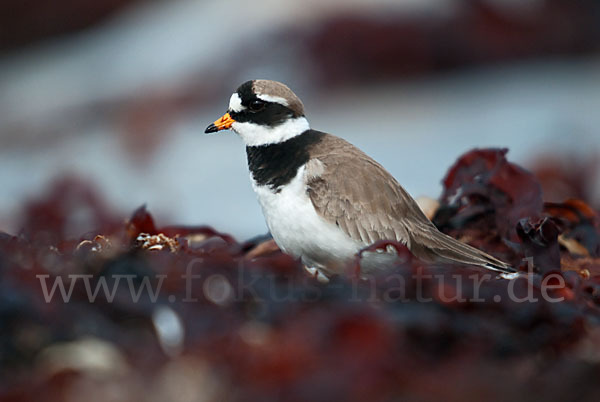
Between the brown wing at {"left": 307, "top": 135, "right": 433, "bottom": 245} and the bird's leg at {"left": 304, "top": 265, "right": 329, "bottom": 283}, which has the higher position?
the brown wing at {"left": 307, "top": 135, "right": 433, "bottom": 245}

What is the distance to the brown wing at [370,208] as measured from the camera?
3.12 m

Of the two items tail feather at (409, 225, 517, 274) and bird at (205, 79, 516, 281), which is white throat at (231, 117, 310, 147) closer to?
bird at (205, 79, 516, 281)

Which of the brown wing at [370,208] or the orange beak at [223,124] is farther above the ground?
the orange beak at [223,124]

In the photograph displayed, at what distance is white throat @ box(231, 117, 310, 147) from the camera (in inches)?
138

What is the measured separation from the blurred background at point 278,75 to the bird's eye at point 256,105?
427cm

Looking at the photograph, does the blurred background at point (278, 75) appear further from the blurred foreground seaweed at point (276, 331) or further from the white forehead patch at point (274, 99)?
the blurred foreground seaweed at point (276, 331)

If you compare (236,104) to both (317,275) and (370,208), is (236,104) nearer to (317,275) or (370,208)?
(370,208)

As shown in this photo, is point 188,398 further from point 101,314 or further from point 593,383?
point 593,383

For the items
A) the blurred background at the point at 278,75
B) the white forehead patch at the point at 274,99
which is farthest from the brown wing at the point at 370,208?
the blurred background at the point at 278,75

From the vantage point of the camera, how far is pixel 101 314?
6.22 feet

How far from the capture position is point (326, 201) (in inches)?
123

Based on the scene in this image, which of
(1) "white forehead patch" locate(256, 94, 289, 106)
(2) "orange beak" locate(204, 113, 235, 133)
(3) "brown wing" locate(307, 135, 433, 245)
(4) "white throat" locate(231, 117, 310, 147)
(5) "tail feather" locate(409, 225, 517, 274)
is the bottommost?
Answer: (5) "tail feather" locate(409, 225, 517, 274)

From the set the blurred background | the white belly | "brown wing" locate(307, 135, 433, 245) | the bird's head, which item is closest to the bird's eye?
the bird's head

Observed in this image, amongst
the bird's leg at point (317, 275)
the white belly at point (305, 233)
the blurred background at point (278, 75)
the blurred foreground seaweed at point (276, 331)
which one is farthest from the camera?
the blurred background at point (278, 75)
